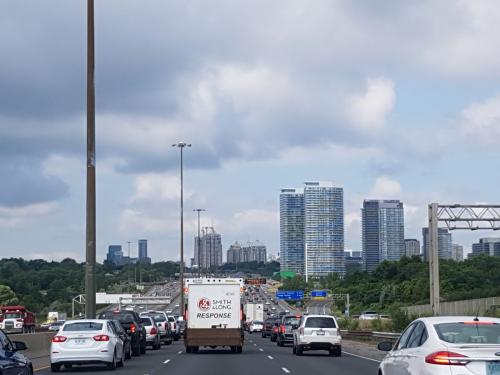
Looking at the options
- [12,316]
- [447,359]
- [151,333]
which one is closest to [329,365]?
[151,333]

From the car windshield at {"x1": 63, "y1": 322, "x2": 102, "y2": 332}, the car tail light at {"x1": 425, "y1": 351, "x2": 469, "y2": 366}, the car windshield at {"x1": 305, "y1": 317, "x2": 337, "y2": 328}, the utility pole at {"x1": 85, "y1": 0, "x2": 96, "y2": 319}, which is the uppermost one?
the utility pole at {"x1": 85, "y1": 0, "x2": 96, "y2": 319}

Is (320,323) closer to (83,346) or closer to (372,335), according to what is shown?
→ (83,346)

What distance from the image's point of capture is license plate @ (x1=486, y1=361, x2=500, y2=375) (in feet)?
37.9

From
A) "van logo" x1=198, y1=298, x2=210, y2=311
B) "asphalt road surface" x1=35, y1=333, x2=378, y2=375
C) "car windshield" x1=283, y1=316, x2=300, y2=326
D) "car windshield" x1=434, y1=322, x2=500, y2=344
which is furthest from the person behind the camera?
"car windshield" x1=283, y1=316, x2=300, y2=326

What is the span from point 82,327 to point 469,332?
1679cm

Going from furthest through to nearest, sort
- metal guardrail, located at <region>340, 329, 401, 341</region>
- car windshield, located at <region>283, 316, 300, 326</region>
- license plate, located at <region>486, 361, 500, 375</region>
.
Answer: car windshield, located at <region>283, 316, 300, 326</region>, metal guardrail, located at <region>340, 329, 401, 341</region>, license plate, located at <region>486, 361, 500, 375</region>

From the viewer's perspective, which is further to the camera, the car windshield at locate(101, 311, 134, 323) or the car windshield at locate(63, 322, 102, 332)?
the car windshield at locate(101, 311, 134, 323)

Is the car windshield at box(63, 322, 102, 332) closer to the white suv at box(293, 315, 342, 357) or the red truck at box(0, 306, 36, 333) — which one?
the white suv at box(293, 315, 342, 357)

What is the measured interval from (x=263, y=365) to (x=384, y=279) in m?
112

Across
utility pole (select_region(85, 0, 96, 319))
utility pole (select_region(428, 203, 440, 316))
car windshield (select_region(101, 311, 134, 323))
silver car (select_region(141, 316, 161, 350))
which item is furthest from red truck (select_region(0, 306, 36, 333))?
utility pole (select_region(85, 0, 96, 319))

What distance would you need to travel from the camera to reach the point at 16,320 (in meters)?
73.2

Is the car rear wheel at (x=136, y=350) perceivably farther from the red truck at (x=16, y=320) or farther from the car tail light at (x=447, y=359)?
the red truck at (x=16, y=320)

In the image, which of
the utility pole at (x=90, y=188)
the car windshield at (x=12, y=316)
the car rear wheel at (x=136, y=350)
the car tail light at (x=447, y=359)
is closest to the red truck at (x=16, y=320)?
the car windshield at (x=12, y=316)

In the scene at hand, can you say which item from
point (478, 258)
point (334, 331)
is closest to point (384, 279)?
point (478, 258)
